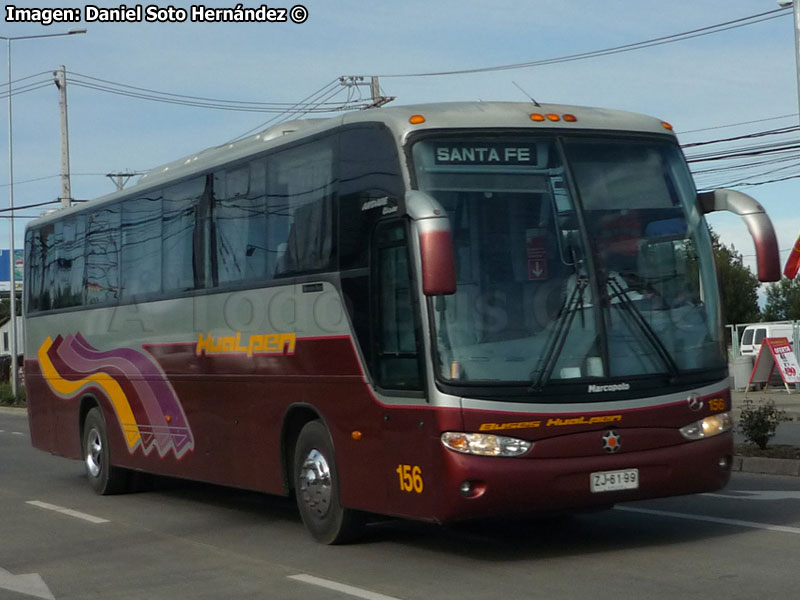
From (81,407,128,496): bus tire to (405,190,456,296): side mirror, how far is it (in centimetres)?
813

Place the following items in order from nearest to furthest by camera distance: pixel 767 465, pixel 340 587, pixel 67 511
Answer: pixel 340 587 → pixel 67 511 → pixel 767 465

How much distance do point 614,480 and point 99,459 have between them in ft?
27.9

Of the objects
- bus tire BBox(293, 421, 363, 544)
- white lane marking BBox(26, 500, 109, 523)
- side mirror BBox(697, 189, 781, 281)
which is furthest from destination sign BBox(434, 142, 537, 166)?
white lane marking BBox(26, 500, 109, 523)

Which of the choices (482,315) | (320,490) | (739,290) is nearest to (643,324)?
(482,315)

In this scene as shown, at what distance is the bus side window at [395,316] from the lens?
30.2 feet

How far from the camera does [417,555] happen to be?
9.85 metres

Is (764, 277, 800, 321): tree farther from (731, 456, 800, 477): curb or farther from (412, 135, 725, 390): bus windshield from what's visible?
(412, 135, 725, 390): bus windshield

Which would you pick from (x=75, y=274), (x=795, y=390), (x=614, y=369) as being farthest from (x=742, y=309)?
(x=614, y=369)

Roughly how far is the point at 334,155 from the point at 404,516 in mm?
2909

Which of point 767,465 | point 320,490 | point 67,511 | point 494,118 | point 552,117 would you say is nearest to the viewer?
point 494,118

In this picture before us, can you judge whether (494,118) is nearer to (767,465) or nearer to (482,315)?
(482,315)

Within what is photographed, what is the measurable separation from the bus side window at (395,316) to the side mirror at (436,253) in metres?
0.70

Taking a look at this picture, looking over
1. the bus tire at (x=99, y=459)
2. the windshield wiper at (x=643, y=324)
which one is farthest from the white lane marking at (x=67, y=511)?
the windshield wiper at (x=643, y=324)

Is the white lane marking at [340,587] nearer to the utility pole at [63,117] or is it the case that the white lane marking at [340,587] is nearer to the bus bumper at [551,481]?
the bus bumper at [551,481]
